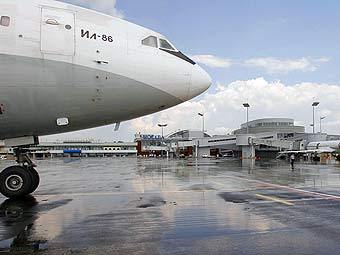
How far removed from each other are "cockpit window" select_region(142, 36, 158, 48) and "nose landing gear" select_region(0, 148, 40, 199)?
19.1ft

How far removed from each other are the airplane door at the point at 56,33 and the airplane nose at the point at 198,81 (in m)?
3.29

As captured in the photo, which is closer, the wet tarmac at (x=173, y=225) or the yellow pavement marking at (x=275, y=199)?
the wet tarmac at (x=173, y=225)

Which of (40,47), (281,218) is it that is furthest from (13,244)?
(281,218)

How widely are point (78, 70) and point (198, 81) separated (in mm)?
3261

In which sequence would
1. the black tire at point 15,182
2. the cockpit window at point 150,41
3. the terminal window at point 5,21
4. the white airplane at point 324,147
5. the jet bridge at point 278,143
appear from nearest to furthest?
the terminal window at point 5,21 < the cockpit window at point 150,41 < the black tire at point 15,182 < the white airplane at point 324,147 < the jet bridge at point 278,143

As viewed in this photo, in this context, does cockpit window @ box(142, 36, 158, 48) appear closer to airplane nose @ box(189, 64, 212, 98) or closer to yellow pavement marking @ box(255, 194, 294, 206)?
airplane nose @ box(189, 64, 212, 98)

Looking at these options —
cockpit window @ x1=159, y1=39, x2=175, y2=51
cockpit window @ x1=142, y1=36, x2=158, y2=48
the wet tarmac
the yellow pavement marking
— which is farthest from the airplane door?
the yellow pavement marking

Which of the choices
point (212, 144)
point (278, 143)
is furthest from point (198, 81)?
point (212, 144)

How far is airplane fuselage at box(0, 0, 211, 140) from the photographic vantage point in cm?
926

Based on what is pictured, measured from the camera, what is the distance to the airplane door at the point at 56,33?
368 inches

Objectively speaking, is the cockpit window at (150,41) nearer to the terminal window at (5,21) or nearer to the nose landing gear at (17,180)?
the terminal window at (5,21)

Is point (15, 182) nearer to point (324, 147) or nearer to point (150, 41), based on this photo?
point (150, 41)

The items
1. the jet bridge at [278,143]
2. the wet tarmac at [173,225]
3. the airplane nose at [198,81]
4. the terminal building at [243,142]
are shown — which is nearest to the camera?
the wet tarmac at [173,225]

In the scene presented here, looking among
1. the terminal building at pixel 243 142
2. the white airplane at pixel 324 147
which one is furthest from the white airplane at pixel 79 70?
the terminal building at pixel 243 142
